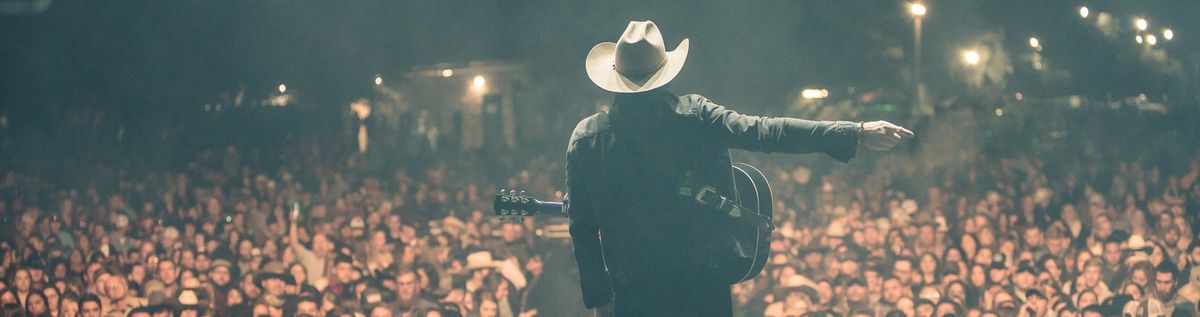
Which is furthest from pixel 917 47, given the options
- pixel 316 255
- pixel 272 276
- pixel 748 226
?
pixel 748 226

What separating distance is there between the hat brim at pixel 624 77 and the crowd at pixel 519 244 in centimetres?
307

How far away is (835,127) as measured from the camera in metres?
1.74

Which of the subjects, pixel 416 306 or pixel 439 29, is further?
pixel 439 29

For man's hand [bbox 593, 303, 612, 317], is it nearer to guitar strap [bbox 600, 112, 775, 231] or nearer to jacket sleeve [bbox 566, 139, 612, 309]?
jacket sleeve [bbox 566, 139, 612, 309]

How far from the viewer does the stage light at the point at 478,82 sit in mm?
11250

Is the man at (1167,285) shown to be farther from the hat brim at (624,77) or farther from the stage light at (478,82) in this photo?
the stage light at (478,82)

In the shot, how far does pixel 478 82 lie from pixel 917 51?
517 cm

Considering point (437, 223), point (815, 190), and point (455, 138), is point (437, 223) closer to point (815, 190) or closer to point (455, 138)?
point (815, 190)

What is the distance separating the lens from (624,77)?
6.51 ft

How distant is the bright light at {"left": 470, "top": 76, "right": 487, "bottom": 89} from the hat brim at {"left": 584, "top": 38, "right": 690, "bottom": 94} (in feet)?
30.2

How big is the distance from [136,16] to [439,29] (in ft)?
10.3

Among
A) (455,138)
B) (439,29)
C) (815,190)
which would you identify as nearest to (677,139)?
(815,190)

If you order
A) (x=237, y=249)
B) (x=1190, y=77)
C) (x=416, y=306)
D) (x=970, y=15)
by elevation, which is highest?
(x=970, y=15)

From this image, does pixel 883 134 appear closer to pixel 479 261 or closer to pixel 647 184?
pixel 647 184
